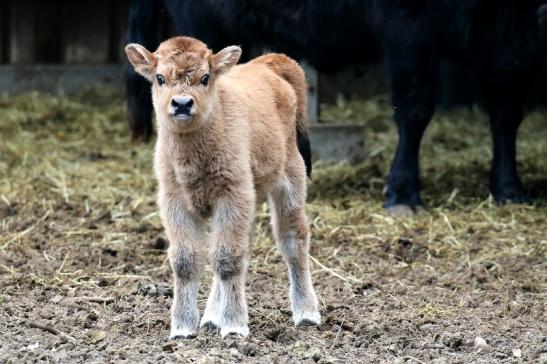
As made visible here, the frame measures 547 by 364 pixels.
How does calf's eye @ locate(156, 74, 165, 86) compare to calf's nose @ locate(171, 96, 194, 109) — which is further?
calf's eye @ locate(156, 74, 165, 86)

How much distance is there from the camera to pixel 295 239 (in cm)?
505

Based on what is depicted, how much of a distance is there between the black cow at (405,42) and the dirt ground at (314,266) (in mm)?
435

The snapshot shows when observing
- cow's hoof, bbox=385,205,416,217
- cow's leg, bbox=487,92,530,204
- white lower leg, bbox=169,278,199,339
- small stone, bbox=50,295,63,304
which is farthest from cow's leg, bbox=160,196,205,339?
cow's leg, bbox=487,92,530,204

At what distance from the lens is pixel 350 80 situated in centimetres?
1228

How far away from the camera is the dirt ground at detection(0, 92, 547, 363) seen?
4.63m

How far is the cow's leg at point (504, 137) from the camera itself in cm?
823

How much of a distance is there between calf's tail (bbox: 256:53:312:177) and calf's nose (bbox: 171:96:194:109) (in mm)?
1019

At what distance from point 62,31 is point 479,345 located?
848 cm

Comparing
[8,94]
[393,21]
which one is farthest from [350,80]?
[393,21]

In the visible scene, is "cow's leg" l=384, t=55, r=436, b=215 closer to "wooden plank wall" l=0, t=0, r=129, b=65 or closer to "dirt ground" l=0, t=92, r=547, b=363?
"dirt ground" l=0, t=92, r=547, b=363

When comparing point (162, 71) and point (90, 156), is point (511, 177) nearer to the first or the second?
point (90, 156)

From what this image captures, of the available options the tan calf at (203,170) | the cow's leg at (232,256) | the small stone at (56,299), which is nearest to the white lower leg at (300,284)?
the tan calf at (203,170)

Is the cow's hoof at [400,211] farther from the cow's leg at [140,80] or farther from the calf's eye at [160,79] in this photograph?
the calf's eye at [160,79]

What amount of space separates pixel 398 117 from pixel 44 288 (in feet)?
10.7
